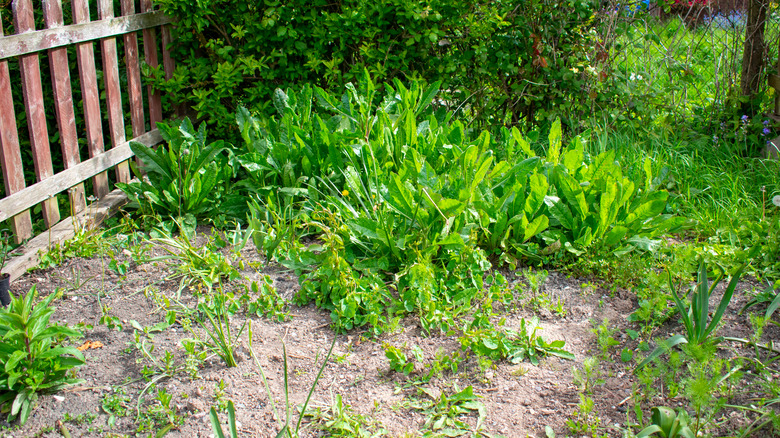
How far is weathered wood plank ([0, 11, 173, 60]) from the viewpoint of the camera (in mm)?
2793

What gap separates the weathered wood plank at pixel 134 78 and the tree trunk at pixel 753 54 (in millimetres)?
4222

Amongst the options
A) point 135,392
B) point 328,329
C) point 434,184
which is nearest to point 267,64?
point 434,184

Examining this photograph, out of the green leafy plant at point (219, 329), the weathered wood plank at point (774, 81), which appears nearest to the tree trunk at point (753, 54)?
the weathered wood plank at point (774, 81)

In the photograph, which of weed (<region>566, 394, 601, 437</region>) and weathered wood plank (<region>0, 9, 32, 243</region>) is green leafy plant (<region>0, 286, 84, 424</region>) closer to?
weathered wood plank (<region>0, 9, 32, 243</region>)

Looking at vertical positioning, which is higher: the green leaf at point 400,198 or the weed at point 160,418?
the green leaf at point 400,198

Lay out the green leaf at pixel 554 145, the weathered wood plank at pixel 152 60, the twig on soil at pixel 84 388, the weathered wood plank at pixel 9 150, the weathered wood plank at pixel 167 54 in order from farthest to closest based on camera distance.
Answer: the weathered wood plank at pixel 167 54, the weathered wood plank at pixel 152 60, the green leaf at pixel 554 145, the weathered wood plank at pixel 9 150, the twig on soil at pixel 84 388

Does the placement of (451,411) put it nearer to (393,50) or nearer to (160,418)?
(160,418)

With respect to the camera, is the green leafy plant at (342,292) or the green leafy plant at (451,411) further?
the green leafy plant at (342,292)

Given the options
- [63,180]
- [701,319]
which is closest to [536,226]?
[701,319]

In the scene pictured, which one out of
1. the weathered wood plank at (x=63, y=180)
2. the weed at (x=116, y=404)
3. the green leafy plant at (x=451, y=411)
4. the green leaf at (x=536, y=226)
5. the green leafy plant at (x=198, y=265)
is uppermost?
the weathered wood plank at (x=63, y=180)

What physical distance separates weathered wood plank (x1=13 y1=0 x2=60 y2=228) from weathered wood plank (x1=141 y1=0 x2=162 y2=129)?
3.07 ft

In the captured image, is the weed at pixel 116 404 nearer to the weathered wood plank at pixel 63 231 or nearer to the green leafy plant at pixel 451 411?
the green leafy plant at pixel 451 411

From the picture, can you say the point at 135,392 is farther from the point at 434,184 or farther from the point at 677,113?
the point at 677,113

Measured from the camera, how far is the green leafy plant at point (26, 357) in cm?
198
